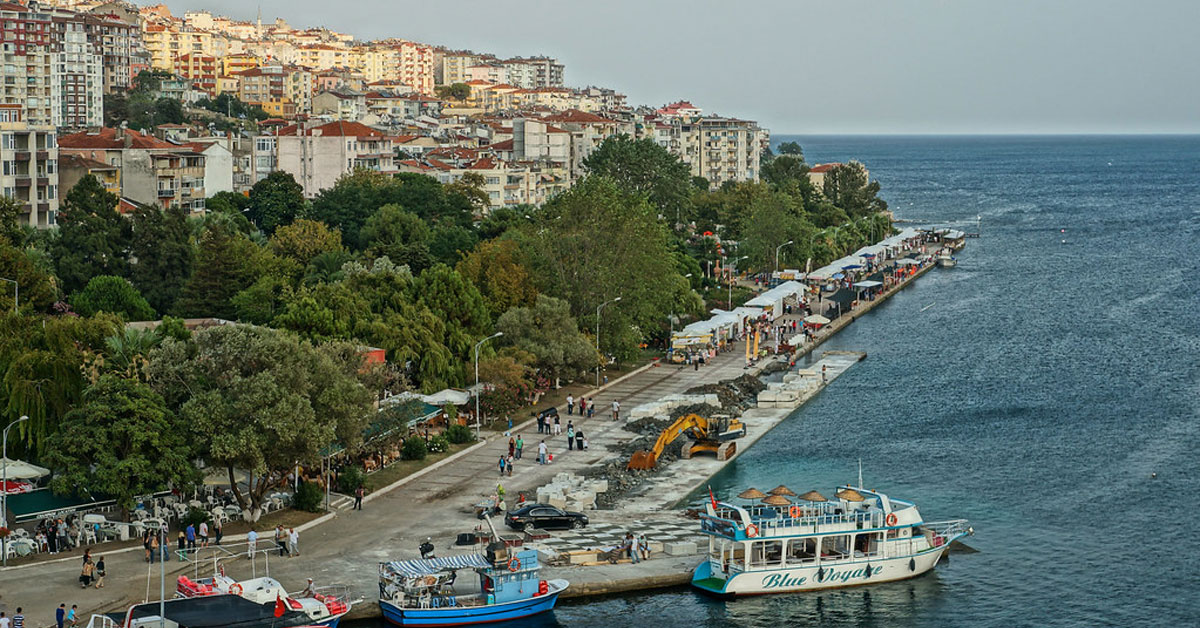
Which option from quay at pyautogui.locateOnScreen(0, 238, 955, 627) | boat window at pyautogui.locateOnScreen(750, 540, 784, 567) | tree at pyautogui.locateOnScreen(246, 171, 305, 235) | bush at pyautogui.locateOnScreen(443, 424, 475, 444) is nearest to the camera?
quay at pyautogui.locateOnScreen(0, 238, 955, 627)

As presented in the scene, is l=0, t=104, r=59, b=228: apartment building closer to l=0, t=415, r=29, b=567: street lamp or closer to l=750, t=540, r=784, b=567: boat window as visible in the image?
l=0, t=415, r=29, b=567: street lamp

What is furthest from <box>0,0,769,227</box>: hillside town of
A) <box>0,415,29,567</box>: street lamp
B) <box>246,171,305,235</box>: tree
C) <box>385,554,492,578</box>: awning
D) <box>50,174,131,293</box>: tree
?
<box>385,554,492,578</box>: awning

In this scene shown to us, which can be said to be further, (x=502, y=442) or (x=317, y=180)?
(x=317, y=180)

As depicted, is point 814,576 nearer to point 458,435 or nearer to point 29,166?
point 458,435

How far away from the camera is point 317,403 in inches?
1992

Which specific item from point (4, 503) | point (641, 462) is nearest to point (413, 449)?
point (641, 462)

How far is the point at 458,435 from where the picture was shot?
62250 mm

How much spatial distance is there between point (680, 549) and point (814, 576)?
4.27m

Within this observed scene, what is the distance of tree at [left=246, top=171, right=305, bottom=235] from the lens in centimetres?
10850

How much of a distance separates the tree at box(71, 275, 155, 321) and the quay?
874 inches

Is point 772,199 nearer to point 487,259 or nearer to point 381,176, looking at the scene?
point 381,176

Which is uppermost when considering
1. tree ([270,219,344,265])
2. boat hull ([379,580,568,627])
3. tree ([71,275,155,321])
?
tree ([270,219,344,265])

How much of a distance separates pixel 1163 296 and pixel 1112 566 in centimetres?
7576

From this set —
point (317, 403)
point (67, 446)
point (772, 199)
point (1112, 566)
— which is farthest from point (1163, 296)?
point (67, 446)
